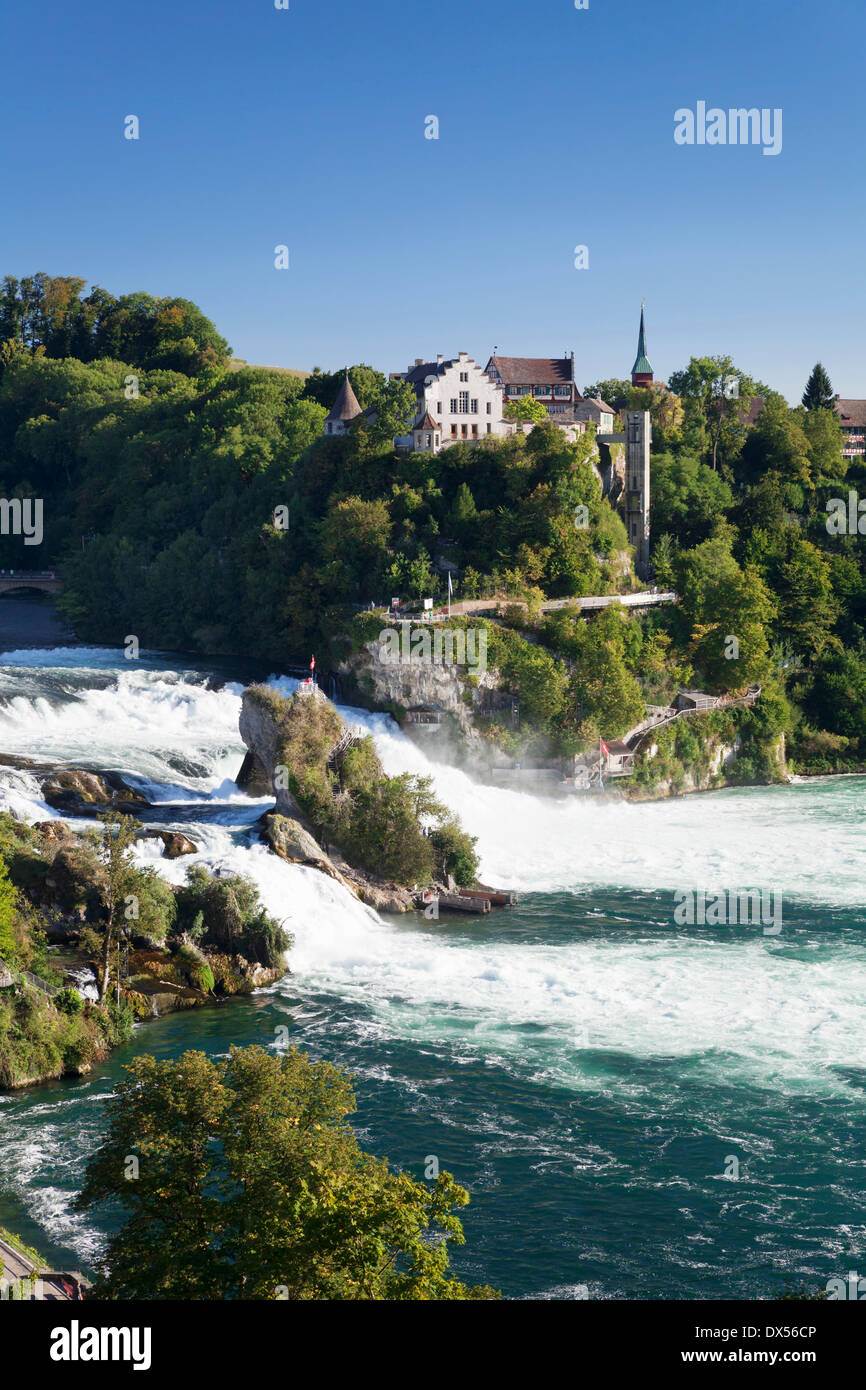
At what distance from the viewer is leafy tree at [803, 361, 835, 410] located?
104062mm

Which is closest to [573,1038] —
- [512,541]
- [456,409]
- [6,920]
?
[6,920]

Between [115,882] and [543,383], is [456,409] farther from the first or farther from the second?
[115,882]

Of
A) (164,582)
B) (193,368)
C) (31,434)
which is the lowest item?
(164,582)

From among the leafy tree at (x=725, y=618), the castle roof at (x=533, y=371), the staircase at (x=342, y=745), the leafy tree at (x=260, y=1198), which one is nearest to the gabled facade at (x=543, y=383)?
the castle roof at (x=533, y=371)

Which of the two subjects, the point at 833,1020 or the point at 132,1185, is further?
the point at 833,1020

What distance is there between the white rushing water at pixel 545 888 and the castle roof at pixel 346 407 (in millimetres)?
24829

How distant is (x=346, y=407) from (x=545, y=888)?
4525cm

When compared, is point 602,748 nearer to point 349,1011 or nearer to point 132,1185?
point 349,1011

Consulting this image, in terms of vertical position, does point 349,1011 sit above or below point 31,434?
below

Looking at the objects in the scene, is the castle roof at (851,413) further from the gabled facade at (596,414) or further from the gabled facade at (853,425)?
the gabled facade at (596,414)
